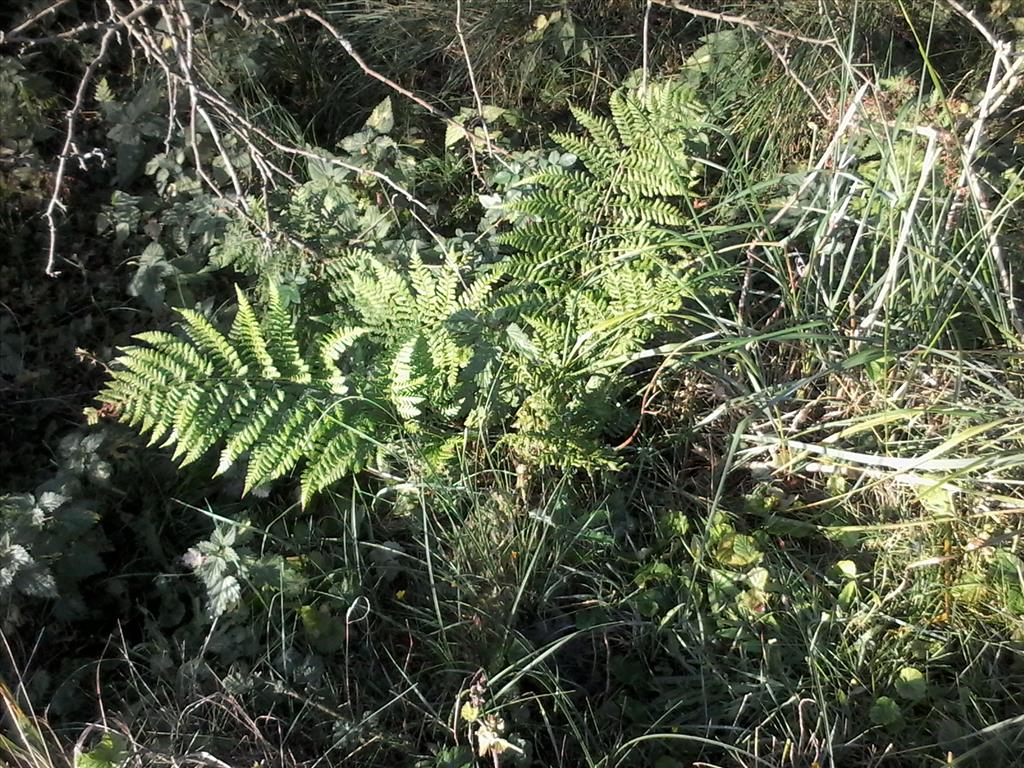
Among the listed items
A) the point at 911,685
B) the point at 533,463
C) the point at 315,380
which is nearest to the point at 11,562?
the point at 315,380

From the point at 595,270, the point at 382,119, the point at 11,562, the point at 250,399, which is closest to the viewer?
the point at 11,562

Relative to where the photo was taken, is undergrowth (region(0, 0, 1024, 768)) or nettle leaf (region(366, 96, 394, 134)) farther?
nettle leaf (region(366, 96, 394, 134))

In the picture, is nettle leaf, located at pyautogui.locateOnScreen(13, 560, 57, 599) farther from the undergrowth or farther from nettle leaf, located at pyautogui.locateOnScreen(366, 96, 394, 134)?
nettle leaf, located at pyautogui.locateOnScreen(366, 96, 394, 134)

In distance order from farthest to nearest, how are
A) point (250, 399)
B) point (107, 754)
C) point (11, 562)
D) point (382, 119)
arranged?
point (382, 119)
point (250, 399)
point (11, 562)
point (107, 754)

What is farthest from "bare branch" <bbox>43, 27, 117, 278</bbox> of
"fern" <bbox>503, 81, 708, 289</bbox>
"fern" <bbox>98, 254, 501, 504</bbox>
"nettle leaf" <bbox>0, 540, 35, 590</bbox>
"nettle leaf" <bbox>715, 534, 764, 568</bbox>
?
"nettle leaf" <bbox>715, 534, 764, 568</bbox>

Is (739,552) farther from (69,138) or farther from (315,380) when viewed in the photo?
(69,138)

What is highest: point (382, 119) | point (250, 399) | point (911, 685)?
point (382, 119)

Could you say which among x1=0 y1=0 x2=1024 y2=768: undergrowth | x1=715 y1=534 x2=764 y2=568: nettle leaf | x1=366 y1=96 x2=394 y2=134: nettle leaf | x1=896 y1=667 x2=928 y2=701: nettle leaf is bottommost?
x1=896 y1=667 x2=928 y2=701: nettle leaf

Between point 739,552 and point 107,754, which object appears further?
point 739,552

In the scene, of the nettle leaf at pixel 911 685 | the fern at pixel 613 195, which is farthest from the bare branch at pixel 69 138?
the nettle leaf at pixel 911 685

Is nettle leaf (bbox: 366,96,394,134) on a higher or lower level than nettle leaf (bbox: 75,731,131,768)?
higher

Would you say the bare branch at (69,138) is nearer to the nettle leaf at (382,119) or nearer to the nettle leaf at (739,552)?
the nettle leaf at (382,119)

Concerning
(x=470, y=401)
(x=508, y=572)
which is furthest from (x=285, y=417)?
(x=508, y=572)

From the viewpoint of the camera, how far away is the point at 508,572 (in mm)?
1959
